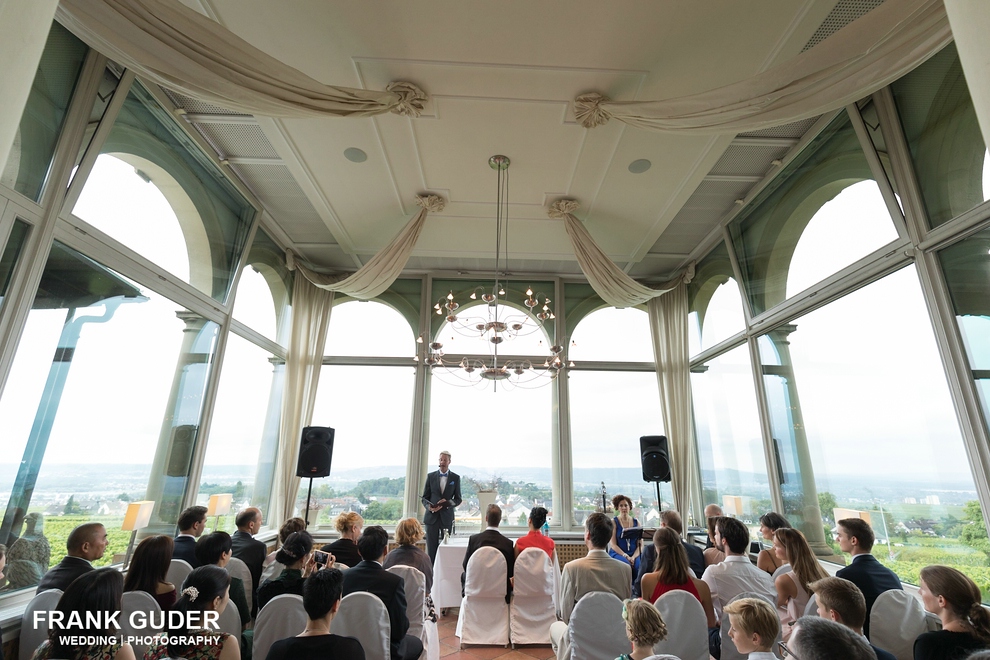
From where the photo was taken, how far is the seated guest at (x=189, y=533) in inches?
130

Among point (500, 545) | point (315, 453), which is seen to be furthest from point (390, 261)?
point (500, 545)

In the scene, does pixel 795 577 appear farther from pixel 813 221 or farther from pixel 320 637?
pixel 813 221

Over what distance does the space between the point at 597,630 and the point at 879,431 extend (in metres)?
2.80

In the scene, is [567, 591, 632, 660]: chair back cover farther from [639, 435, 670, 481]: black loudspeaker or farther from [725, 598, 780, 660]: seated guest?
[639, 435, 670, 481]: black loudspeaker

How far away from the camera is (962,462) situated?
3.10m

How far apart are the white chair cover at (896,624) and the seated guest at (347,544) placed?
306 cm

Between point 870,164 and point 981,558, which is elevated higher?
point 870,164

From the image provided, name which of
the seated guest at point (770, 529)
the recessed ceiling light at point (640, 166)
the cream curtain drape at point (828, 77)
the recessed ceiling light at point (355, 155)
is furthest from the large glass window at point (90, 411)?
the seated guest at point (770, 529)

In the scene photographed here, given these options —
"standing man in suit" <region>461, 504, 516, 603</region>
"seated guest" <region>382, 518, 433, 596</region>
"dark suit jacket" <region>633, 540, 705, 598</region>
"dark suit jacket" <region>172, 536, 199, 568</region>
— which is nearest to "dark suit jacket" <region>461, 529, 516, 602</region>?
"standing man in suit" <region>461, 504, 516, 603</region>

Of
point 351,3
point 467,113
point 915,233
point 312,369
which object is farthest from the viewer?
point 312,369

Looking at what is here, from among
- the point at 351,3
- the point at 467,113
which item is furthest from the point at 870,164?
the point at 351,3

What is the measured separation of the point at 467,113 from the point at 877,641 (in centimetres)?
435

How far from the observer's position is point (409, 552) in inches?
143

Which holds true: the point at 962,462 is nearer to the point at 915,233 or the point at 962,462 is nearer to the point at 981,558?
the point at 981,558
